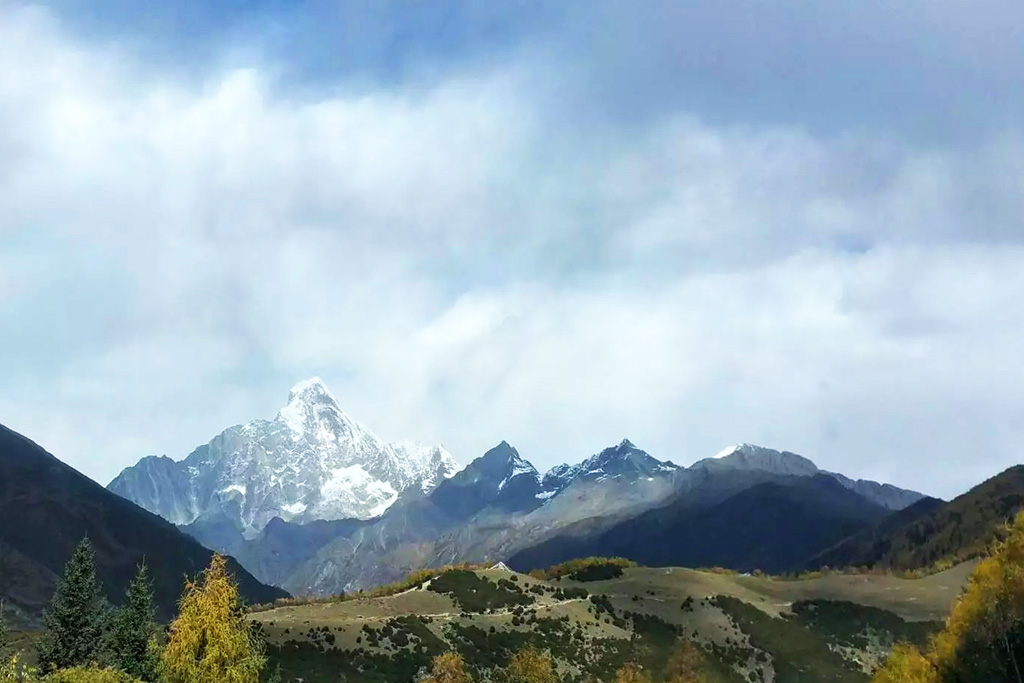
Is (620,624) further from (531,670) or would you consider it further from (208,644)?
(208,644)

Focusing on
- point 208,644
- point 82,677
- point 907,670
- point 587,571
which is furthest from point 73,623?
point 587,571

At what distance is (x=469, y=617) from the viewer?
90938mm

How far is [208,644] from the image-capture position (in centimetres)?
3412

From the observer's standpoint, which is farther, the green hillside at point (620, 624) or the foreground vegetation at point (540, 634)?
the green hillside at point (620, 624)

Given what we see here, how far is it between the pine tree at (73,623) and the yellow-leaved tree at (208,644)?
23.7 m

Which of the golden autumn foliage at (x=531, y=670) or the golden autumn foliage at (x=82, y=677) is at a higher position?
the golden autumn foliage at (x=82, y=677)

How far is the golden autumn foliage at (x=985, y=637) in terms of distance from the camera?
46.8m

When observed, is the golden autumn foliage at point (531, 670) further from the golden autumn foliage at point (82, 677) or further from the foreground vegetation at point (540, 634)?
the golden autumn foliage at point (82, 677)

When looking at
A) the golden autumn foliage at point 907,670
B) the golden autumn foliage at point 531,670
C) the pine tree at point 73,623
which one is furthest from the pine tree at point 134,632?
the golden autumn foliage at point 907,670

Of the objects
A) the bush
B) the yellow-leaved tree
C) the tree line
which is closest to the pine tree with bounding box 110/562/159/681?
the tree line

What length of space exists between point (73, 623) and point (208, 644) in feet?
89.4

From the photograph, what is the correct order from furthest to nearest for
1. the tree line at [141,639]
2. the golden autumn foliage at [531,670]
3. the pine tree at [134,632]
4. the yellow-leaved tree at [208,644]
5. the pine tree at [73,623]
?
the pine tree at [73,623] → the golden autumn foliage at [531,670] → the pine tree at [134,632] → the yellow-leaved tree at [208,644] → the tree line at [141,639]

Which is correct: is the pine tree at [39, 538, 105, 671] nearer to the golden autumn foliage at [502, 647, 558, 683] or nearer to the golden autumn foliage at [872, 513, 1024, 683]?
the golden autumn foliage at [502, 647, 558, 683]

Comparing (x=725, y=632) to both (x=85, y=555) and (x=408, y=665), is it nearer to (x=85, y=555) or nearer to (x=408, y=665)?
(x=408, y=665)
